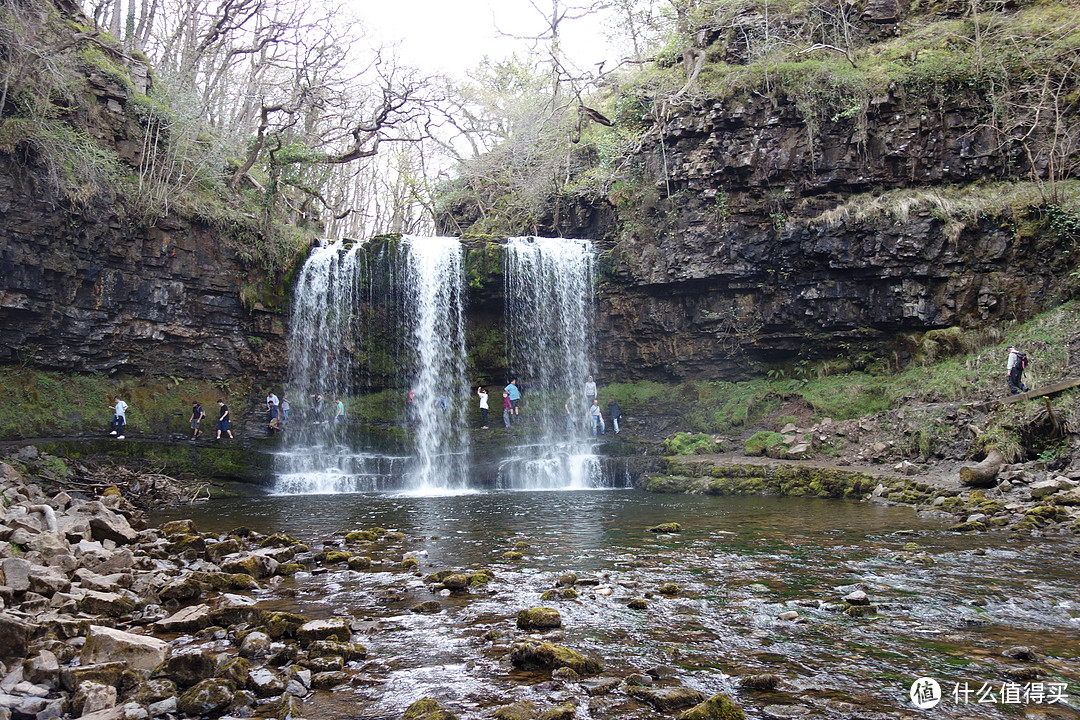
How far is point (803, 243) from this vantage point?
62.5ft

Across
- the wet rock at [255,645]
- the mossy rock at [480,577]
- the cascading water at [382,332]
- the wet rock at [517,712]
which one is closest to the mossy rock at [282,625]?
the wet rock at [255,645]

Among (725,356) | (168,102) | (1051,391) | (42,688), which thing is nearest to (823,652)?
(42,688)

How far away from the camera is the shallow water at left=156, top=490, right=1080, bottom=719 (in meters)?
3.83

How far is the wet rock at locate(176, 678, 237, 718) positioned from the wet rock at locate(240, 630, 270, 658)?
79cm

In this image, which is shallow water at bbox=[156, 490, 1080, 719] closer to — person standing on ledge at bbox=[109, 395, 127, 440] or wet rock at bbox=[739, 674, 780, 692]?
wet rock at bbox=[739, 674, 780, 692]

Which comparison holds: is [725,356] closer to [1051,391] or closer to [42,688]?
[1051,391]

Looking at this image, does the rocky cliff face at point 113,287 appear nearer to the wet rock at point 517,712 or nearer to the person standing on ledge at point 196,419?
the person standing on ledge at point 196,419

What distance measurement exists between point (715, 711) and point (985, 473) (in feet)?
34.5

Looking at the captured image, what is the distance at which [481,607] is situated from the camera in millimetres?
5711

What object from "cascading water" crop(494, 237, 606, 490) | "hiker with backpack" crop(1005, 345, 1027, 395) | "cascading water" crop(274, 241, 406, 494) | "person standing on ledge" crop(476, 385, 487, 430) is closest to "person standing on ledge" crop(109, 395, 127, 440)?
"cascading water" crop(274, 241, 406, 494)

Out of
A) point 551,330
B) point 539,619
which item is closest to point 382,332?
point 551,330

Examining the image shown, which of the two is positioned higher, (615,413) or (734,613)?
(615,413)

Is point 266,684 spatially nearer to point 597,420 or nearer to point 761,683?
point 761,683

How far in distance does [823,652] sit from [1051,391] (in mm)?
10989
